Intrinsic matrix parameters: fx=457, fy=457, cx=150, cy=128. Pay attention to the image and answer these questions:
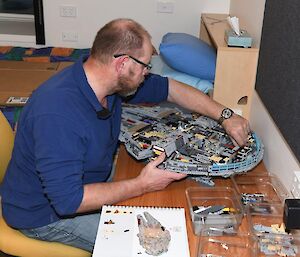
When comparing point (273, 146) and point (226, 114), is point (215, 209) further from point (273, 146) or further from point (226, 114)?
point (226, 114)

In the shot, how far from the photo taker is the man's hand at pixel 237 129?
166 centimetres

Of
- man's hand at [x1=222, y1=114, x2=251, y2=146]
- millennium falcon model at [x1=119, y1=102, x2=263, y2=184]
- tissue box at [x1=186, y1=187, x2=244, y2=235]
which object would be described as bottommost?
tissue box at [x1=186, y1=187, x2=244, y2=235]

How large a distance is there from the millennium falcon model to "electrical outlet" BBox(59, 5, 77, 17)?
1.77 m

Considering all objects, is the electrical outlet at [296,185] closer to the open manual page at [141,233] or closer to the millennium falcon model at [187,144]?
the millennium falcon model at [187,144]

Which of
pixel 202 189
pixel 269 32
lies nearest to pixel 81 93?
pixel 202 189

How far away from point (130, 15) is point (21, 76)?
3.32 feet

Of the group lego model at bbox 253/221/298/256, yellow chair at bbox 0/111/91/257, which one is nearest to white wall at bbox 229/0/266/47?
lego model at bbox 253/221/298/256

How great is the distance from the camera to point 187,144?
5.27 feet

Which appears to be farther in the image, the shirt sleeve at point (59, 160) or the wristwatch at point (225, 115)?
the wristwatch at point (225, 115)

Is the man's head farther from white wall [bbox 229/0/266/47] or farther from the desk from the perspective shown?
white wall [bbox 229/0/266/47]

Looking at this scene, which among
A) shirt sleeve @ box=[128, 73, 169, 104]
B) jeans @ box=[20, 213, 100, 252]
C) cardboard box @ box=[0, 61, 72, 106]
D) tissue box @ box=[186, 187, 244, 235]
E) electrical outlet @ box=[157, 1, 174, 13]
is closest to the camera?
tissue box @ box=[186, 187, 244, 235]

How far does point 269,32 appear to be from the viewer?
1724 millimetres

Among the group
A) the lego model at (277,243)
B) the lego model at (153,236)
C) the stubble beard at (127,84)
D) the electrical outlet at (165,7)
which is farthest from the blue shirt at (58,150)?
the electrical outlet at (165,7)

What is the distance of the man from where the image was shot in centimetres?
131
